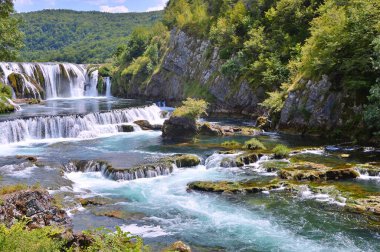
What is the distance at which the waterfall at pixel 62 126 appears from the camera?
36.5 meters

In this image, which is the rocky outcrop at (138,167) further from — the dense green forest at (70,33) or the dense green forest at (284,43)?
the dense green forest at (70,33)

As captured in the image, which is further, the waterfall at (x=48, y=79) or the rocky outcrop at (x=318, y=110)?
the waterfall at (x=48, y=79)

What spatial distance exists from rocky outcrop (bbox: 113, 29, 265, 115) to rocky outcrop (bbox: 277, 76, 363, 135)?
865 cm

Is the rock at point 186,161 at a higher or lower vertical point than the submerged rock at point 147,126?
lower

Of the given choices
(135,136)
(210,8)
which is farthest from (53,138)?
(210,8)

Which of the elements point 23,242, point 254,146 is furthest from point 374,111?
point 23,242

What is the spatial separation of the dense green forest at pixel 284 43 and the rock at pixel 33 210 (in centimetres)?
2182

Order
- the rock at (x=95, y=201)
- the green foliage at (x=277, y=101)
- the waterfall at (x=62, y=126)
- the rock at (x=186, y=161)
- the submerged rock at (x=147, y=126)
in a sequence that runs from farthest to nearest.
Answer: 1. the submerged rock at (x=147, y=126)
2. the green foliage at (x=277, y=101)
3. the waterfall at (x=62, y=126)
4. the rock at (x=186, y=161)
5. the rock at (x=95, y=201)

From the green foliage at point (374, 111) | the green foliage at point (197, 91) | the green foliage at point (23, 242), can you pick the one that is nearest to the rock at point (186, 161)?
the green foliage at point (374, 111)

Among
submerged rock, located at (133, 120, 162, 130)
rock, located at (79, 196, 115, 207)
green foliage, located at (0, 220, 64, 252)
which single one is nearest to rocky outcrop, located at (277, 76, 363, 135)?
submerged rock, located at (133, 120, 162, 130)

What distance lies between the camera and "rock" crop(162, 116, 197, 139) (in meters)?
37.0

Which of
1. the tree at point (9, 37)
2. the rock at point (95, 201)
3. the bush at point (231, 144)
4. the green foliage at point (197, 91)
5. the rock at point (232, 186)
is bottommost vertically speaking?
the rock at point (95, 201)

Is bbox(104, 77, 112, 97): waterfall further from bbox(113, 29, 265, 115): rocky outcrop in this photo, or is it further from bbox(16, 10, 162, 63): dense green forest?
bbox(16, 10, 162, 63): dense green forest

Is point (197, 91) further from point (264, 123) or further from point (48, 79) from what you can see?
point (48, 79)
